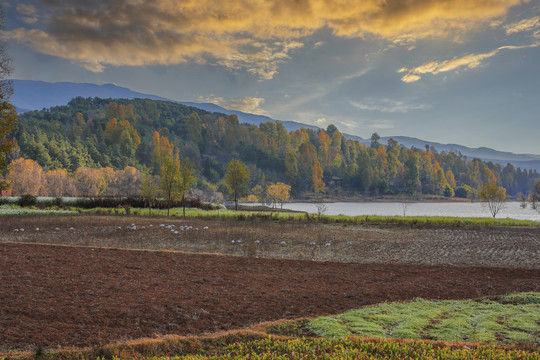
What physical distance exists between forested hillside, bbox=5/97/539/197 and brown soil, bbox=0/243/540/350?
104 metres

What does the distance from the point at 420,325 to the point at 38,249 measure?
1419cm

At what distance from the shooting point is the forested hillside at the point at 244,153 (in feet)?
425

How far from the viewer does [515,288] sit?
10.3m

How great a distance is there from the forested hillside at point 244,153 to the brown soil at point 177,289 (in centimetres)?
10439

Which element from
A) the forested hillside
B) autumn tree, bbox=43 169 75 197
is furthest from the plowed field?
the forested hillside

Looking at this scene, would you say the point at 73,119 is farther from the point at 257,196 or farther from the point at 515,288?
the point at 515,288

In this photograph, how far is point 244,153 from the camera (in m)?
169

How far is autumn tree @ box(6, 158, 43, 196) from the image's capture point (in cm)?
6384

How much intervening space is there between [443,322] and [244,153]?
16388 centimetres

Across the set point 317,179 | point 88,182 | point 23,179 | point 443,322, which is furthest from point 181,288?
point 317,179

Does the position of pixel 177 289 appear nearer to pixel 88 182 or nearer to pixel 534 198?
pixel 88 182

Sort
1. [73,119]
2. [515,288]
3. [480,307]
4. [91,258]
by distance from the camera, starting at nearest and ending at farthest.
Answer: [480,307]
[515,288]
[91,258]
[73,119]

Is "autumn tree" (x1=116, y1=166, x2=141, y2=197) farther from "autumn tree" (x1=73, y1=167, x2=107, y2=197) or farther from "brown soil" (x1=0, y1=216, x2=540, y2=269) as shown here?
"brown soil" (x1=0, y1=216, x2=540, y2=269)

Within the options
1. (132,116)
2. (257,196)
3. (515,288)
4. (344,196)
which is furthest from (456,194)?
→ (515,288)
